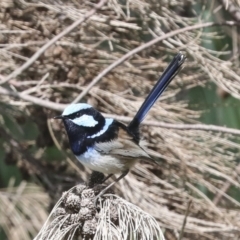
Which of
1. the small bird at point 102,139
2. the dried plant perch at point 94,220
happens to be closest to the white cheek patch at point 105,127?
the small bird at point 102,139

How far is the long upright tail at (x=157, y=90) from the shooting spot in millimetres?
1916

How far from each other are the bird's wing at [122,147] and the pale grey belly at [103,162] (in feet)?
0.06

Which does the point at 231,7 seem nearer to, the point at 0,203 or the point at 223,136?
the point at 223,136

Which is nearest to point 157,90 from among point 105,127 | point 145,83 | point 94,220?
point 105,127

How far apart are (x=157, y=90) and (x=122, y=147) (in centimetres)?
20

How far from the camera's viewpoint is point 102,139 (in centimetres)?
188

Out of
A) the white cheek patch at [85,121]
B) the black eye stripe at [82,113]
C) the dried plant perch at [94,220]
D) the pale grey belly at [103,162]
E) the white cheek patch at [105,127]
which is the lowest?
the pale grey belly at [103,162]

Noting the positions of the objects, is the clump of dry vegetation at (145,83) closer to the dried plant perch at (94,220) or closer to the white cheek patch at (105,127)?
the white cheek patch at (105,127)

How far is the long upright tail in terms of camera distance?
75.4 inches

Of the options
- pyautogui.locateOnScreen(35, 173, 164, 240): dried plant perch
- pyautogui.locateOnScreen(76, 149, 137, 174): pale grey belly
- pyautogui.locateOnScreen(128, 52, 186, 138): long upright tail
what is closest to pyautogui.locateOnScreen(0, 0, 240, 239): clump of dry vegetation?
pyautogui.locateOnScreen(128, 52, 186, 138): long upright tail

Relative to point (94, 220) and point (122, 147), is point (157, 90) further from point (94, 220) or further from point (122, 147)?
point (94, 220)

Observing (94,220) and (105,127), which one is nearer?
(94,220)

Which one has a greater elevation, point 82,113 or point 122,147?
point 82,113

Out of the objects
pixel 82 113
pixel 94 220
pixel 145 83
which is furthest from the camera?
pixel 145 83
